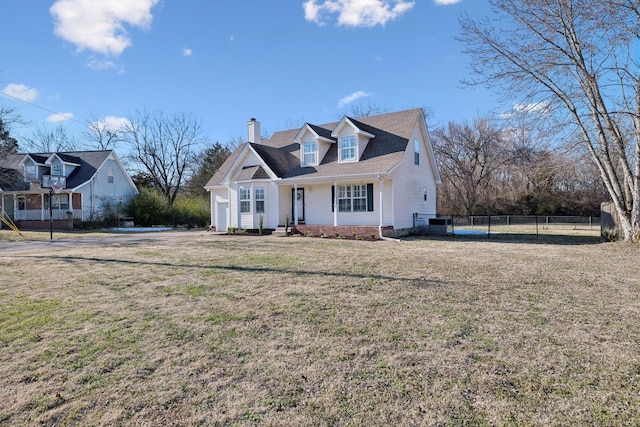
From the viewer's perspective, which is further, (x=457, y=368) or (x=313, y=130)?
(x=313, y=130)

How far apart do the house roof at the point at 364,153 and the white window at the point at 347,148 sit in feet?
1.24

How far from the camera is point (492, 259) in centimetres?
1009

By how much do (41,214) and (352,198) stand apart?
86.8 ft

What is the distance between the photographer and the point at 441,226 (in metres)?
19.4

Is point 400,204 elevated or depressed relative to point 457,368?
elevated

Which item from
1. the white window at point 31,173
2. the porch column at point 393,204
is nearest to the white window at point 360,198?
the porch column at point 393,204

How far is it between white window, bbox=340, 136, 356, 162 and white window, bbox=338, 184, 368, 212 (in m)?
1.51

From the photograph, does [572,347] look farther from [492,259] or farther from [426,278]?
[492,259]

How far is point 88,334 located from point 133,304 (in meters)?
1.21

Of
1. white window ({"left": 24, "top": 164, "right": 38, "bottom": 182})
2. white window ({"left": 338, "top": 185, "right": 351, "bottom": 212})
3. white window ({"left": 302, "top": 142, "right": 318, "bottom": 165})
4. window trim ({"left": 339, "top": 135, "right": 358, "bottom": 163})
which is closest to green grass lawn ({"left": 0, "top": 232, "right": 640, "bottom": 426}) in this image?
white window ({"left": 338, "top": 185, "right": 351, "bottom": 212})

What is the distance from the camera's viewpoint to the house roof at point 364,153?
17984 mm

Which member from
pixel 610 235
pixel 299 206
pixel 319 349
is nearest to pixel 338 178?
pixel 299 206

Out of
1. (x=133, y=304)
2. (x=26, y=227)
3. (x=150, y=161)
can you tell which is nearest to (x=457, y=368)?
(x=133, y=304)

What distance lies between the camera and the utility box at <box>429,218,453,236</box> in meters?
19.3
